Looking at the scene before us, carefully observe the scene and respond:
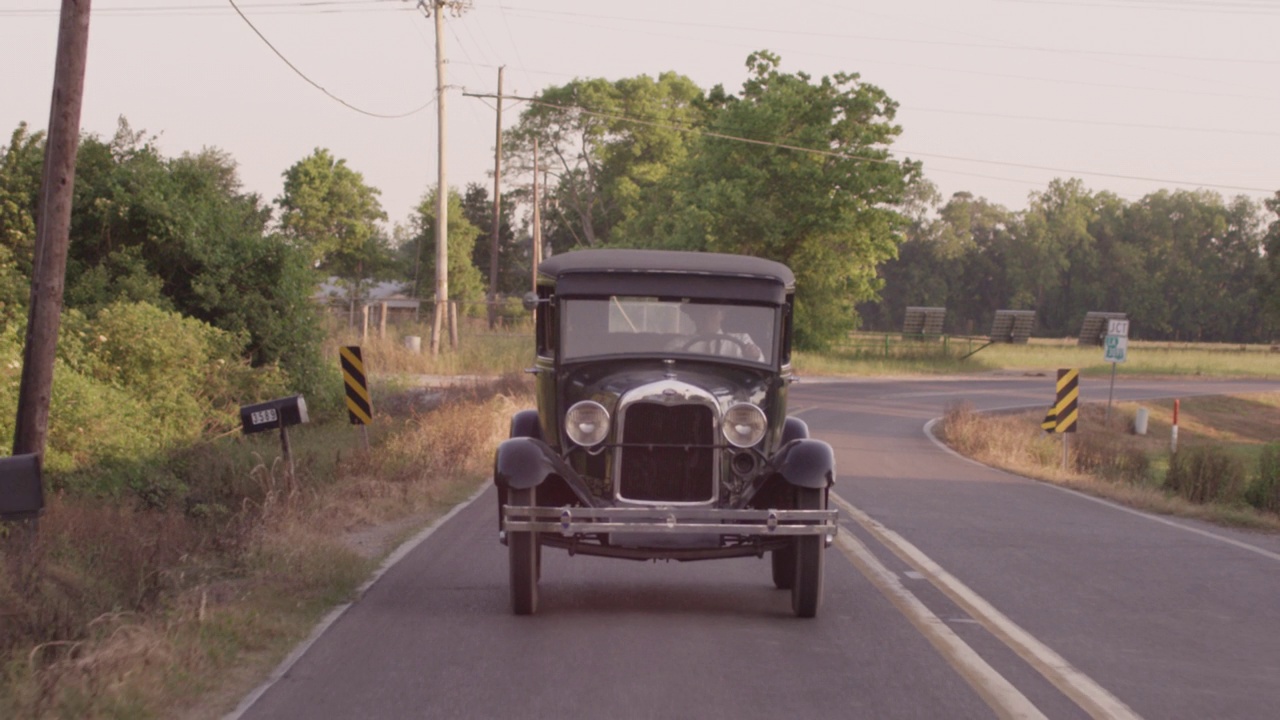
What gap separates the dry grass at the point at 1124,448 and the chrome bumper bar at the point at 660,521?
9250 mm

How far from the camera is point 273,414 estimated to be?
40.3ft

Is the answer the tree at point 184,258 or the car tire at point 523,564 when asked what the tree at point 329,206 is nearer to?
the tree at point 184,258

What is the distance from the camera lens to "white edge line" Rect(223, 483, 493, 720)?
621 centimetres

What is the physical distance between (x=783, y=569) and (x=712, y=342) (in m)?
1.71

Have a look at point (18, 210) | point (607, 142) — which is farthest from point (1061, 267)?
point (18, 210)

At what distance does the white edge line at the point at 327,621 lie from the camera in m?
6.21

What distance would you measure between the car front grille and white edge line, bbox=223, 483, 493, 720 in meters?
1.99

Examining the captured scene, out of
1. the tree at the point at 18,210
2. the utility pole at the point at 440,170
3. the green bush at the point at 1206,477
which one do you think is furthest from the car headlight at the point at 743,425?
the utility pole at the point at 440,170

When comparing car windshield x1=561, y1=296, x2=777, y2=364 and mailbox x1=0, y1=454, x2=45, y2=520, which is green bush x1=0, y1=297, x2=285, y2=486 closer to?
mailbox x1=0, y1=454, x2=45, y2=520

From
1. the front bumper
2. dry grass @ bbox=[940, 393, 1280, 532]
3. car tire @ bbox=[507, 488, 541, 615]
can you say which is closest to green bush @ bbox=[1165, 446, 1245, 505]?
dry grass @ bbox=[940, 393, 1280, 532]

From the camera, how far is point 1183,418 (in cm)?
4322

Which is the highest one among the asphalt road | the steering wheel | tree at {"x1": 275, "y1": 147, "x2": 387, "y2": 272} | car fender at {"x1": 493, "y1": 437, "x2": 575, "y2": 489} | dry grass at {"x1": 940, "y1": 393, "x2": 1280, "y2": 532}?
tree at {"x1": 275, "y1": 147, "x2": 387, "y2": 272}

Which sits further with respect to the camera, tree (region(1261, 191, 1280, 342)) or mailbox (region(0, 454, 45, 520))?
tree (region(1261, 191, 1280, 342))

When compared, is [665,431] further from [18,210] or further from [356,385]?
[18,210]
